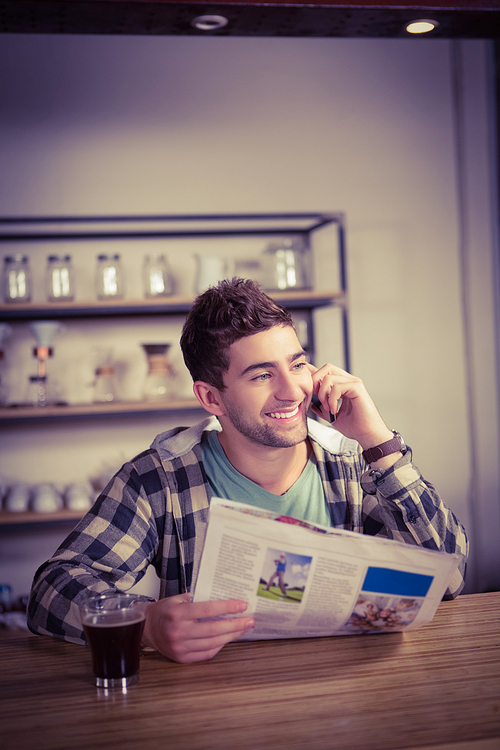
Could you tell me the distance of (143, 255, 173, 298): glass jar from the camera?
9.08ft

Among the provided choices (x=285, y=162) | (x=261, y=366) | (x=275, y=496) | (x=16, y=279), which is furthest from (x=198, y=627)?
(x=285, y=162)

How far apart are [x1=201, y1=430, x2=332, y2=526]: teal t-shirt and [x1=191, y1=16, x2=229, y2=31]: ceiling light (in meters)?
0.96

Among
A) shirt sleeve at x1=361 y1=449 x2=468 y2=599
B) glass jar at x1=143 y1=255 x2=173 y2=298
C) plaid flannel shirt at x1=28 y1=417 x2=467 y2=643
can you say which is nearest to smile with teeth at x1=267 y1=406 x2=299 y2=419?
plaid flannel shirt at x1=28 y1=417 x2=467 y2=643

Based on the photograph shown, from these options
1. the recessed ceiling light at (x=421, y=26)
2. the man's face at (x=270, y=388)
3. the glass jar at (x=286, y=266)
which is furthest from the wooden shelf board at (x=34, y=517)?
the recessed ceiling light at (x=421, y=26)

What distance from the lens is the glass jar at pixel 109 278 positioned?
2.74 metres

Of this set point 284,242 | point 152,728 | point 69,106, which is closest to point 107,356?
point 284,242

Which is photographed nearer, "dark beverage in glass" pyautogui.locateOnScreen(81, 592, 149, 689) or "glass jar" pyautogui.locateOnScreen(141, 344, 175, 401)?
"dark beverage in glass" pyautogui.locateOnScreen(81, 592, 149, 689)

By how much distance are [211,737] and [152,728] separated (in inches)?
2.9

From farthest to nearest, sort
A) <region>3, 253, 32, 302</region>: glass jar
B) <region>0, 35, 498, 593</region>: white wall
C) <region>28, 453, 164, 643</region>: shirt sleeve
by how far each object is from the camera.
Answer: <region>0, 35, 498, 593</region>: white wall < <region>3, 253, 32, 302</region>: glass jar < <region>28, 453, 164, 643</region>: shirt sleeve

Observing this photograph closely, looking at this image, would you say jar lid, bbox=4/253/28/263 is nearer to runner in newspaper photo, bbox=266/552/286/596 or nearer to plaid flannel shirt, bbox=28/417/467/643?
plaid flannel shirt, bbox=28/417/467/643

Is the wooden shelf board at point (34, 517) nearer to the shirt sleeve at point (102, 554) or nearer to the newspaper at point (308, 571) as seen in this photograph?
the shirt sleeve at point (102, 554)

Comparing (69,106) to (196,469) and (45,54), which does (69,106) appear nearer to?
(45,54)

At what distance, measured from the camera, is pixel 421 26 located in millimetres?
1552

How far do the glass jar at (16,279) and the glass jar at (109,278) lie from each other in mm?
281
